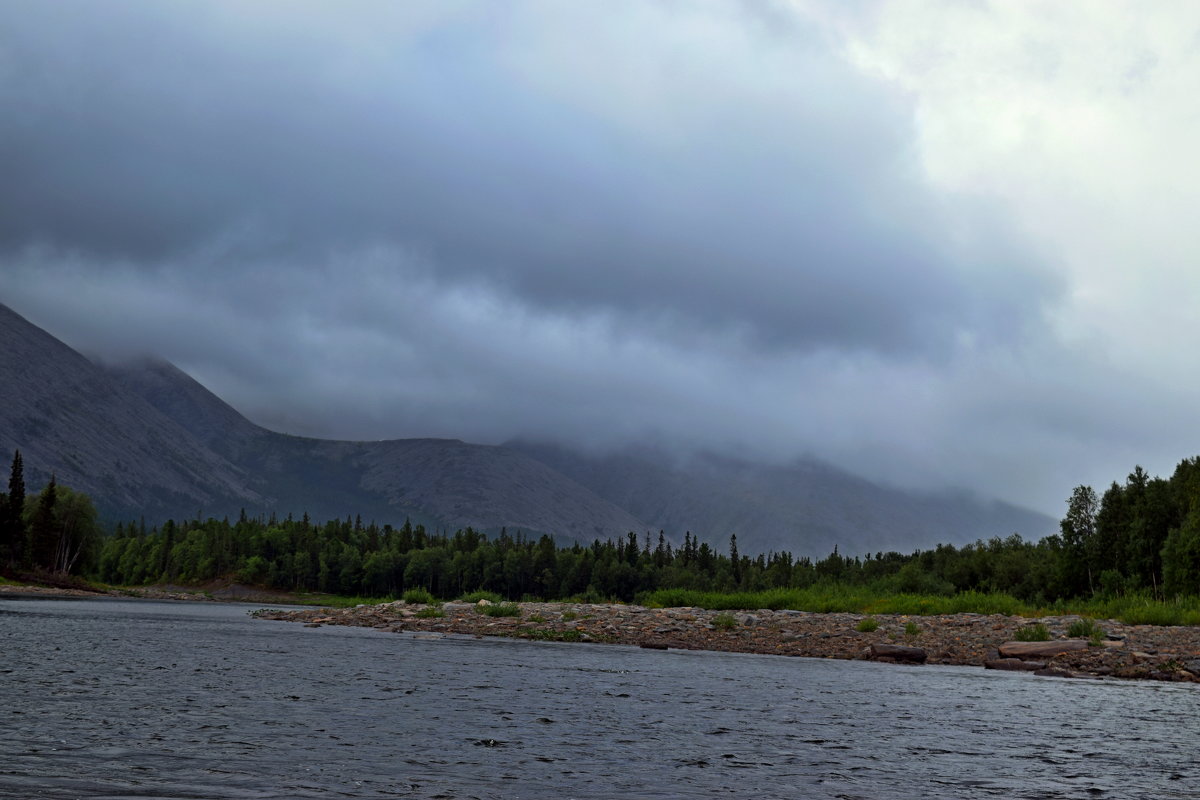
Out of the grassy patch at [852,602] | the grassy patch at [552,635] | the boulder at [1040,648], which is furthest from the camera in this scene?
the grassy patch at [852,602]

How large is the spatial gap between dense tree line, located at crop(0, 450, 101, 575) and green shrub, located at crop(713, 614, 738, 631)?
402 ft

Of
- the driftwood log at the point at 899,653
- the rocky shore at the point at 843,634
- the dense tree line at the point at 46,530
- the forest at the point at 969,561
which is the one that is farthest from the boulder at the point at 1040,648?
the dense tree line at the point at 46,530

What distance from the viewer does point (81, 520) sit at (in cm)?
17475

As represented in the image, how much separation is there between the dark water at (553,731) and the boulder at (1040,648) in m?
8.61

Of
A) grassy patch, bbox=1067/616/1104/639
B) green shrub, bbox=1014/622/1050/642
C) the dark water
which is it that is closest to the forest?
grassy patch, bbox=1067/616/1104/639

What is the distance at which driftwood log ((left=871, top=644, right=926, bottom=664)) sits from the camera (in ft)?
159

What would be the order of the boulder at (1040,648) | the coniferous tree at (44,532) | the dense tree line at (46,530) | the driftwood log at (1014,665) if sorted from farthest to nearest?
the coniferous tree at (44,532) < the dense tree line at (46,530) < the boulder at (1040,648) < the driftwood log at (1014,665)

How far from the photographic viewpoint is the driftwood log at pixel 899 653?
159ft

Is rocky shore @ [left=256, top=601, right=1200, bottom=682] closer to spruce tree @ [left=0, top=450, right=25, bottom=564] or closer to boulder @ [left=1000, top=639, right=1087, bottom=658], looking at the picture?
boulder @ [left=1000, top=639, right=1087, bottom=658]

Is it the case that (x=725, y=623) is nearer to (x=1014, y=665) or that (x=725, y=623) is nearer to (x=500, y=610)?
(x=500, y=610)

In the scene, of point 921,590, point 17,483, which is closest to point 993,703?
point 921,590

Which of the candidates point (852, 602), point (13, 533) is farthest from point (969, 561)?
point (13, 533)

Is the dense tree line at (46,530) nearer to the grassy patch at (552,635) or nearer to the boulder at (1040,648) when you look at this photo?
the grassy patch at (552,635)

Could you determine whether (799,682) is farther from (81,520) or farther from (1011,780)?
(81,520)
